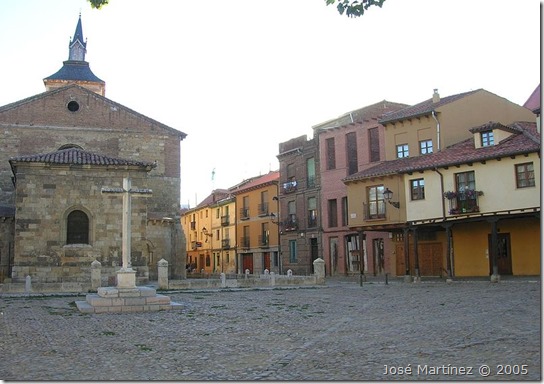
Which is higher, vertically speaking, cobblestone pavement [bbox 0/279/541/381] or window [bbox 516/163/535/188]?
window [bbox 516/163/535/188]

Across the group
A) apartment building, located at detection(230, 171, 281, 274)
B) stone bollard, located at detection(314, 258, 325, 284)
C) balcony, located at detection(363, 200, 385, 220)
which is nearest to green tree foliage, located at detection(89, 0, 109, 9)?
stone bollard, located at detection(314, 258, 325, 284)

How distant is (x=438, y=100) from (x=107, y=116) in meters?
18.7

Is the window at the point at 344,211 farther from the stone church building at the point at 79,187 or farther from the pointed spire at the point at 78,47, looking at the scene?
the pointed spire at the point at 78,47

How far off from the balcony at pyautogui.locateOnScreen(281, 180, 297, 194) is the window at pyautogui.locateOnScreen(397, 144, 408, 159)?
10009 mm

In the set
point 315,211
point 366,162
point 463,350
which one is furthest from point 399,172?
point 463,350

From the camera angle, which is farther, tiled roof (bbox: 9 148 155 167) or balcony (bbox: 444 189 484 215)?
balcony (bbox: 444 189 484 215)

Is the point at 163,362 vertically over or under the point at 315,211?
under

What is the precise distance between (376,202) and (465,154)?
5390 mm

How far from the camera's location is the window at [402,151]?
31.0m

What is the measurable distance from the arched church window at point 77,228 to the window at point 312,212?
1755cm

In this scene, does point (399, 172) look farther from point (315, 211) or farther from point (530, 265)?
point (315, 211)

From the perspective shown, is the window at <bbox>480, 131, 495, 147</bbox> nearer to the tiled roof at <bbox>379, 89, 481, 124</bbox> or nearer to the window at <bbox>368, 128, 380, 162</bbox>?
the tiled roof at <bbox>379, 89, 481, 124</bbox>

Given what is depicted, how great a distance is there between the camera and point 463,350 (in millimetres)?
7277

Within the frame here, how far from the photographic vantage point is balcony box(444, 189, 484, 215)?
24.3m
